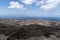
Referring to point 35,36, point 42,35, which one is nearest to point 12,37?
point 35,36

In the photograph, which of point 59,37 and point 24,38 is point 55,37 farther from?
point 24,38

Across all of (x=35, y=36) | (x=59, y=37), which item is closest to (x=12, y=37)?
(x=35, y=36)

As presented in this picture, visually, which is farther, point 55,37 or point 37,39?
point 55,37

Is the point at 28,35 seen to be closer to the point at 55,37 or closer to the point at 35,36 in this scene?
the point at 35,36

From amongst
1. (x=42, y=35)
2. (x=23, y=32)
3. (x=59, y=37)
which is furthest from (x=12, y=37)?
(x=59, y=37)

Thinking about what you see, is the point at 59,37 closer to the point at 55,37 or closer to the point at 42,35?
the point at 55,37

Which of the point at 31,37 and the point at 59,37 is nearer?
the point at 31,37

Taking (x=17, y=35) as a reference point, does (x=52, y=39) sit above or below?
below
